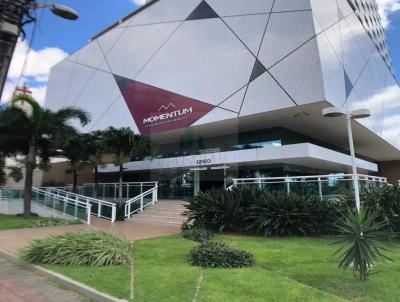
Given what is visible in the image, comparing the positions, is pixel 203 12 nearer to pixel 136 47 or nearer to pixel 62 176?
pixel 136 47

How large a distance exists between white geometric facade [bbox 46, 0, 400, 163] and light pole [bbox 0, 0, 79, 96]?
17596mm

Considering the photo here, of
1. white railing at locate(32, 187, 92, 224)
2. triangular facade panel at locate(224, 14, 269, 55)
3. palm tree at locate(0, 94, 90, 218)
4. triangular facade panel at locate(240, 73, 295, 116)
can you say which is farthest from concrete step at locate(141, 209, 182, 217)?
triangular facade panel at locate(224, 14, 269, 55)

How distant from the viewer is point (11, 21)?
14.4ft

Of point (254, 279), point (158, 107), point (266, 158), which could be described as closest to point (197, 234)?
point (254, 279)

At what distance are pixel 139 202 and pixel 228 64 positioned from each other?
10.9 m

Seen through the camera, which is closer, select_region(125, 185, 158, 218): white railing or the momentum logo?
select_region(125, 185, 158, 218): white railing

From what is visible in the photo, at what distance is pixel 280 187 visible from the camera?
14.2 metres

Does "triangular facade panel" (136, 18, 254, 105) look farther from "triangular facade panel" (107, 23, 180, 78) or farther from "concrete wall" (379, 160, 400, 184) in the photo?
"concrete wall" (379, 160, 400, 184)

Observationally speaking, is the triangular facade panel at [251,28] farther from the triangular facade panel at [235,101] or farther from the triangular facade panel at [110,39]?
the triangular facade panel at [110,39]

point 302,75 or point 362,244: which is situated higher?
point 302,75

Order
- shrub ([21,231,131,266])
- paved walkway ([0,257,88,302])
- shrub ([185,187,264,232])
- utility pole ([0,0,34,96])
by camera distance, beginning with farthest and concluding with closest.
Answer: shrub ([185,187,264,232])
shrub ([21,231,131,266])
paved walkway ([0,257,88,302])
utility pole ([0,0,34,96])

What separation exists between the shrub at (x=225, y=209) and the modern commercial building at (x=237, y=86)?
894 centimetres

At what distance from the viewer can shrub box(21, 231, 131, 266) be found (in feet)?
25.3

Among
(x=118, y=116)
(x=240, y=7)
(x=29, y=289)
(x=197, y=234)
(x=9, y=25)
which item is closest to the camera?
(x=9, y=25)
